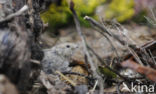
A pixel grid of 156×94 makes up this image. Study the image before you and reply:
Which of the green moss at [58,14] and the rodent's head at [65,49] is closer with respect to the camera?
the rodent's head at [65,49]

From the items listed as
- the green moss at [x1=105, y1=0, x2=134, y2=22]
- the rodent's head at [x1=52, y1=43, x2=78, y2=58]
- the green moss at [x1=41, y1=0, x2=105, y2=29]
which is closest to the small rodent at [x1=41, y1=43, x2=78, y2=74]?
the rodent's head at [x1=52, y1=43, x2=78, y2=58]

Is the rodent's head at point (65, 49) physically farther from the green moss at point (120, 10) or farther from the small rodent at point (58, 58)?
the green moss at point (120, 10)

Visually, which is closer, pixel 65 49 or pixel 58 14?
pixel 65 49

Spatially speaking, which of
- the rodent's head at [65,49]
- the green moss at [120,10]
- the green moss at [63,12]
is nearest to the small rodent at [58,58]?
the rodent's head at [65,49]

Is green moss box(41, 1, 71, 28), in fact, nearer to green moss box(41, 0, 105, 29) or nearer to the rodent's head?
green moss box(41, 0, 105, 29)

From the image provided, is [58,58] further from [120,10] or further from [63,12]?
[120,10]

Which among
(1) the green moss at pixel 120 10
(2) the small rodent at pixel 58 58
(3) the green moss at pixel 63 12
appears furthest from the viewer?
(1) the green moss at pixel 120 10

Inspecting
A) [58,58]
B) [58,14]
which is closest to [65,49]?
[58,58]

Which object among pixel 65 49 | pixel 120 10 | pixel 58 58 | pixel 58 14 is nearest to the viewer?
pixel 58 58

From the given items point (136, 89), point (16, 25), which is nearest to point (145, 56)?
point (136, 89)
